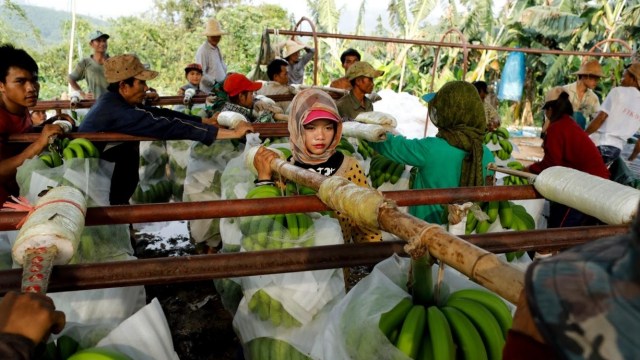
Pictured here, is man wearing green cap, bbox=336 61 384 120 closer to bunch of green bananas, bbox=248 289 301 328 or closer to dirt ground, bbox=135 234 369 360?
dirt ground, bbox=135 234 369 360

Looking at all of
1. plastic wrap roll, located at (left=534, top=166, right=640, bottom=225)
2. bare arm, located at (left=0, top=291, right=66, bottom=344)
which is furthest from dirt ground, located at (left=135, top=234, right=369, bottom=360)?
bare arm, located at (left=0, top=291, right=66, bottom=344)

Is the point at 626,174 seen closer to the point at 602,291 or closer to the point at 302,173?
the point at 302,173

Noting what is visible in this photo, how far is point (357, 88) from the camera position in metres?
4.88

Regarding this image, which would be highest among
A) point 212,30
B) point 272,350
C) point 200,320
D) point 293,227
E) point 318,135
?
point 212,30

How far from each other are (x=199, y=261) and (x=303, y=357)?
3.83 feet

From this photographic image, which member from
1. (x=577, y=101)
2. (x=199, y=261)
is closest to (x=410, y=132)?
(x=577, y=101)

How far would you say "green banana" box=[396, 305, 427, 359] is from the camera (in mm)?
1185

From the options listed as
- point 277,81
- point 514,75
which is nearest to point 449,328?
point 277,81

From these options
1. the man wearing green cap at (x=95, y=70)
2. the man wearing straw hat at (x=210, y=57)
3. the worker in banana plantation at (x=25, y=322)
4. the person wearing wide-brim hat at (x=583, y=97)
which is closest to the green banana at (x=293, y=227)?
the worker in banana plantation at (x=25, y=322)

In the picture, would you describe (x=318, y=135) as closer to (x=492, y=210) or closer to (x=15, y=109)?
(x=492, y=210)

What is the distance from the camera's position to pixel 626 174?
4.38 meters

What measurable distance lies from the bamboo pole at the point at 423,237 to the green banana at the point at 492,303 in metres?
0.39

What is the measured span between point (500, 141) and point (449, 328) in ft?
13.7

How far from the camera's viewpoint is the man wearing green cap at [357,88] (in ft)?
15.5
